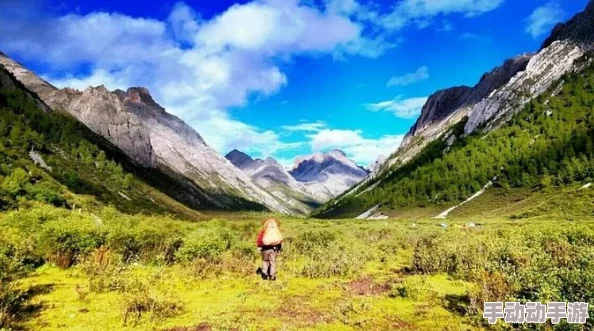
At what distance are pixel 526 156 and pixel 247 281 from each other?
144745 millimetres

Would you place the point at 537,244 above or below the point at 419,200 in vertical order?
below

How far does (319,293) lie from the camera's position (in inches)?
685

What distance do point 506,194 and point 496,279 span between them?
12873 centimetres

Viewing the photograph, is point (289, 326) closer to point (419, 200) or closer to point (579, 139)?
point (579, 139)

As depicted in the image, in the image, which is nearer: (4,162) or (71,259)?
(71,259)

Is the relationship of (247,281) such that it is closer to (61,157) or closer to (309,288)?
(309,288)

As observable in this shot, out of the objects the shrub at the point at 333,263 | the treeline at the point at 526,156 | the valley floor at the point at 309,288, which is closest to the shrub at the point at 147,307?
the valley floor at the point at 309,288

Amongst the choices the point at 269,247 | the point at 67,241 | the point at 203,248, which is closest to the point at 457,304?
the point at 269,247

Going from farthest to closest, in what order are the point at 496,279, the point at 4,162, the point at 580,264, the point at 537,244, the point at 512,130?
the point at 512,130
the point at 4,162
the point at 537,244
the point at 496,279
the point at 580,264

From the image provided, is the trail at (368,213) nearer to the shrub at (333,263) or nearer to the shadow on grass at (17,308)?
the shrub at (333,263)

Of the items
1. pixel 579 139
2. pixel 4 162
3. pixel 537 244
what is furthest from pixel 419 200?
pixel 537 244

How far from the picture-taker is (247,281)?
62.9 feet

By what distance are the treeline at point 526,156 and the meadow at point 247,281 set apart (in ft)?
370

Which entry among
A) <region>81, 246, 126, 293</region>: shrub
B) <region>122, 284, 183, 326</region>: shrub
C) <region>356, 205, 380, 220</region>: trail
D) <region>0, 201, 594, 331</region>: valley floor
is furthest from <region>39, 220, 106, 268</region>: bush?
<region>356, 205, 380, 220</region>: trail
